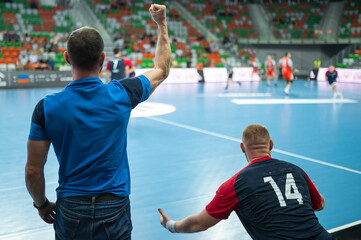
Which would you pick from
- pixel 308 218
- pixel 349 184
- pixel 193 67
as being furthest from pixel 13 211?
pixel 193 67

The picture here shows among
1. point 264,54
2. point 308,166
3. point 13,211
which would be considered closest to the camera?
point 13,211

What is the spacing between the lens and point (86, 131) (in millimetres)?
1805

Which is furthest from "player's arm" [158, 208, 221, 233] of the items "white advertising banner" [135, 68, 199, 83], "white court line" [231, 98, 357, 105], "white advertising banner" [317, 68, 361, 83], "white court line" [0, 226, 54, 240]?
"white advertising banner" [317, 68, 361, 83]

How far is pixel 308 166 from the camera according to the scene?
5938 mm

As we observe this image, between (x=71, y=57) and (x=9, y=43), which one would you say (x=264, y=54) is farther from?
(x=71, y=57)

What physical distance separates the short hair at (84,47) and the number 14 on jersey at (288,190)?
A: 1142 mm

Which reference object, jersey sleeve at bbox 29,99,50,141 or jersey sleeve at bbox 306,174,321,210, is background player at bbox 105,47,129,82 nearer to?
jersey sleeve at bbox 306,174,321,210

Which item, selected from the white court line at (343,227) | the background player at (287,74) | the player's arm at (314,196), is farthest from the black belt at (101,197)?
the background player at (287,74)

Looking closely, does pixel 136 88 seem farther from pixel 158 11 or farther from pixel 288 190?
pixel 288 190

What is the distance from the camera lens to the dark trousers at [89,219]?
1.81 m

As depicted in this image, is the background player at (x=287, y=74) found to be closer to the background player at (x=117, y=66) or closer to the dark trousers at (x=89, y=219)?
the background player at (x=117, y=66)

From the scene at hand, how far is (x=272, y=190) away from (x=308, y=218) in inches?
9.7

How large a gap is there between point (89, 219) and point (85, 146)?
343mm

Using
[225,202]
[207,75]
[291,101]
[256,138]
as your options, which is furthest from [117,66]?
[207,75]
